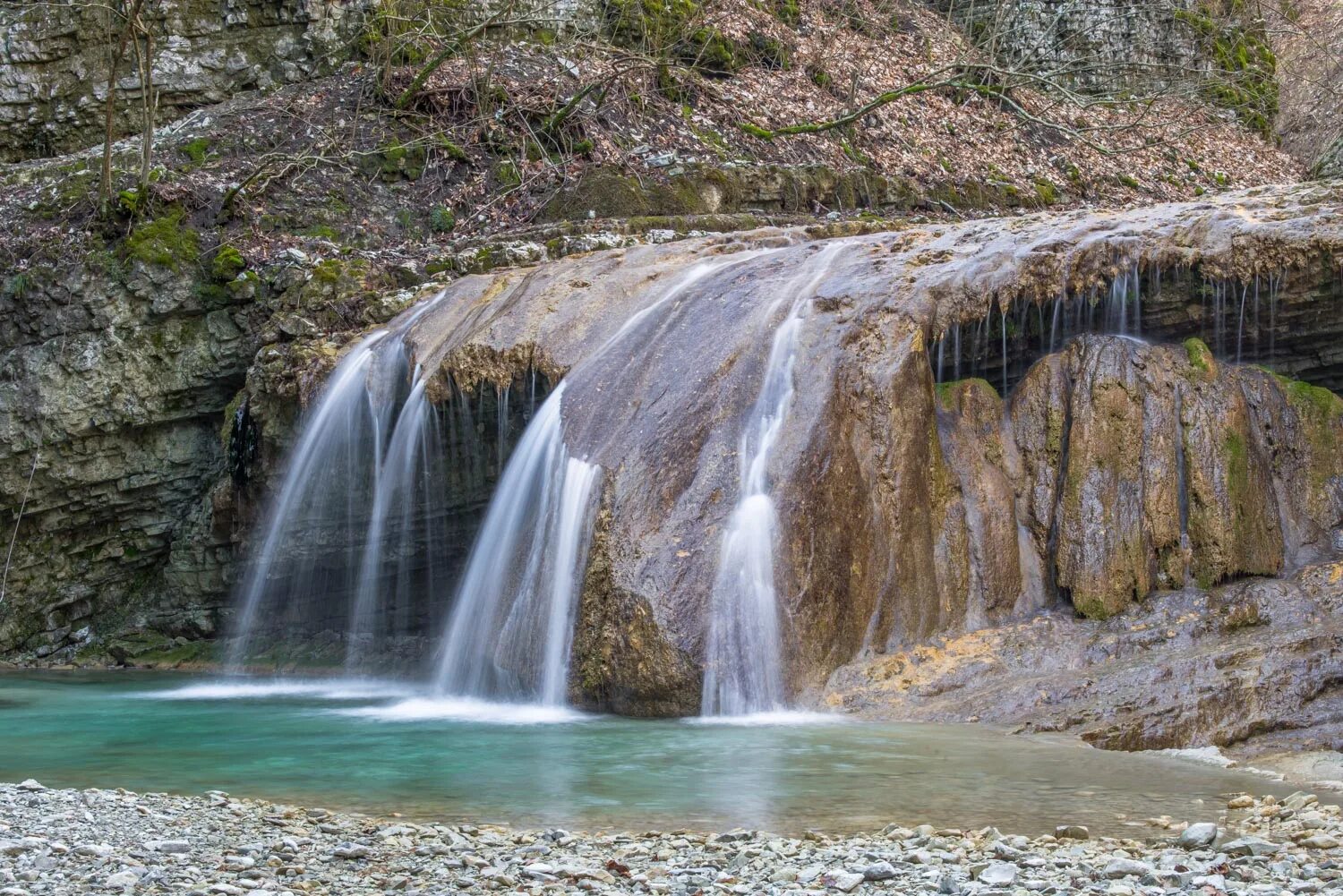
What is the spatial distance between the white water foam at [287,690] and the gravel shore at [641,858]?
4.83 meters

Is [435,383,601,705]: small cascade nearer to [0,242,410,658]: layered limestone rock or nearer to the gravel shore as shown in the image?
[0,242,410,658]: layered limestone rock

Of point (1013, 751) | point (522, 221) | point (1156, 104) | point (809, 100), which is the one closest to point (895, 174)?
point (809, 100)

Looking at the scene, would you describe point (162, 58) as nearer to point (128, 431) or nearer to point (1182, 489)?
point (128, 431)

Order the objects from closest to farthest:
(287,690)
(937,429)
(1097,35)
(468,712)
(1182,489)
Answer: (1182,489) → (468,712) → (937,429) → (287,690) → (1097,35)

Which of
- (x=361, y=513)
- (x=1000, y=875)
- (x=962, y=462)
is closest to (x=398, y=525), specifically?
(x=361, y=513)

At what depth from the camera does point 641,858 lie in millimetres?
4309

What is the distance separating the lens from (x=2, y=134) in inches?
640

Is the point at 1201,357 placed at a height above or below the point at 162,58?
below

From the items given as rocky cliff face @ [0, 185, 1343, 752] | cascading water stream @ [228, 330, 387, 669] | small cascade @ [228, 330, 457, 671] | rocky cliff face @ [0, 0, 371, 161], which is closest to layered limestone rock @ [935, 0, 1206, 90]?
rocky cliff face @ [0, 0, 371, 161]

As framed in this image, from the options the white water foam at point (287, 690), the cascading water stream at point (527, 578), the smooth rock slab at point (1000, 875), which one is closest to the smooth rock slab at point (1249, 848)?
the smooth rock slab at point (1000, 875)

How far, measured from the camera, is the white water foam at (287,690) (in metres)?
9.78

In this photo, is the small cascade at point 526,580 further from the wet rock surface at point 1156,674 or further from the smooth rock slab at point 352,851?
the smooth rock slab at point 352,851

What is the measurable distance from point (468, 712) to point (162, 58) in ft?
37.1

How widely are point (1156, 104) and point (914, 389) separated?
14.0 meters
